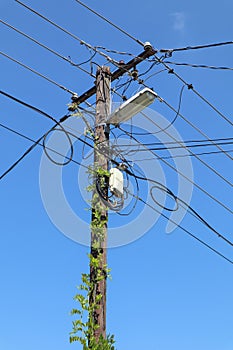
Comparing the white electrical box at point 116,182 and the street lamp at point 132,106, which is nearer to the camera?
the white electrical box at point 116,182

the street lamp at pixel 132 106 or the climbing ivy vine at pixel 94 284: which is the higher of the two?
the street lamp at pixel 132 106

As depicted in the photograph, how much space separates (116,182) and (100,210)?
0.49 m

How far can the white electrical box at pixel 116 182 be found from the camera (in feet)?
21.4

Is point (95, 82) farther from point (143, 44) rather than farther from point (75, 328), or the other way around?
point (75, 328)

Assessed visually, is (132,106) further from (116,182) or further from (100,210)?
(100,210)

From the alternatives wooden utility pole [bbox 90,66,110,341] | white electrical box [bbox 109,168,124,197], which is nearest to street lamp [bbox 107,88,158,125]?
wooden utility pole [bbox 90,66,110,341]

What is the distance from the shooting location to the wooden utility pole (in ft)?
18.7

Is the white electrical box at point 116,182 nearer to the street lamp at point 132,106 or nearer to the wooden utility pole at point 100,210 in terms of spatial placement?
the wooden utility pole at point 100,210

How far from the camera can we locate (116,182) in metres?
6.55

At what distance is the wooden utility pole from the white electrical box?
7cm

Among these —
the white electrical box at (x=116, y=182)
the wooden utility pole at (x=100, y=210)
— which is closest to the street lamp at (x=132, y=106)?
the wooden utility pole at (x=100, y=210)

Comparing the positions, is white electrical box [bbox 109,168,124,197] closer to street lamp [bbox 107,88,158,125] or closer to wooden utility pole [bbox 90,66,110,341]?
wooden utility pole [bbox 90,66,110,341]

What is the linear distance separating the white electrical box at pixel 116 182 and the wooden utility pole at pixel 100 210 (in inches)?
2.9

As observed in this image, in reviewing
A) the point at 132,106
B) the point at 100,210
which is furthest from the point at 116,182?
the point at 132,106
